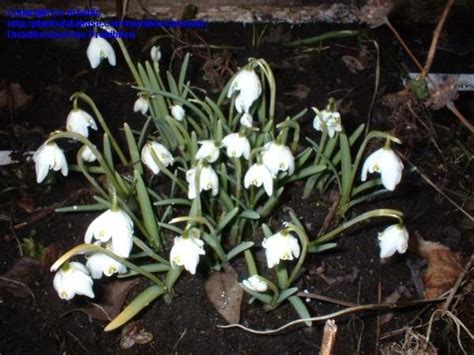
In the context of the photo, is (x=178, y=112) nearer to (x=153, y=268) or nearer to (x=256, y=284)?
(x=153, y=268)

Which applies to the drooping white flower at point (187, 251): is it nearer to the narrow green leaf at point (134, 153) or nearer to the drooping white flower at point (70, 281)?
the drooping white flower at point (70, 281)

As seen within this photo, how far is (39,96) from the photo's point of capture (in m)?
2.18

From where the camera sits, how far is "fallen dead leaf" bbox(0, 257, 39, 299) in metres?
1.68

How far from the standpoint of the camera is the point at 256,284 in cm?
147

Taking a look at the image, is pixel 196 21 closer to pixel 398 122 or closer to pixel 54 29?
pixel 54 29

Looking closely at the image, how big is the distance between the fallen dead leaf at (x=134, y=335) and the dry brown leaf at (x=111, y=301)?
5 centimetres

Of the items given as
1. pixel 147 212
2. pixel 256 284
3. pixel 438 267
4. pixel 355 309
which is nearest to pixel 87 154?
pixel 147 212

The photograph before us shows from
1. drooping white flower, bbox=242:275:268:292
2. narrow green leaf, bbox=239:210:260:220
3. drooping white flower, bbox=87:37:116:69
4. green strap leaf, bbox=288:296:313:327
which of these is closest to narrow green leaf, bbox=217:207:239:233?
narrow green leaf, bbox=239:210:260:220

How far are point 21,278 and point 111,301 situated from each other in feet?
0.92

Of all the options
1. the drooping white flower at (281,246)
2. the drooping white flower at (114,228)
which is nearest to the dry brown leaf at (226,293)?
the drooping white flower at (281,246)

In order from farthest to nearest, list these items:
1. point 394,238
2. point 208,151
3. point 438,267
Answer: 1. point 438,267
2. point 208,151
3. point 394,238

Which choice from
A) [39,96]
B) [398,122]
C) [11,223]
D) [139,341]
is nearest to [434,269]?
[398,122]

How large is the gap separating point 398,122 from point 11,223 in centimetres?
134

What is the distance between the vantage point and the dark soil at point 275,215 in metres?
1.62
